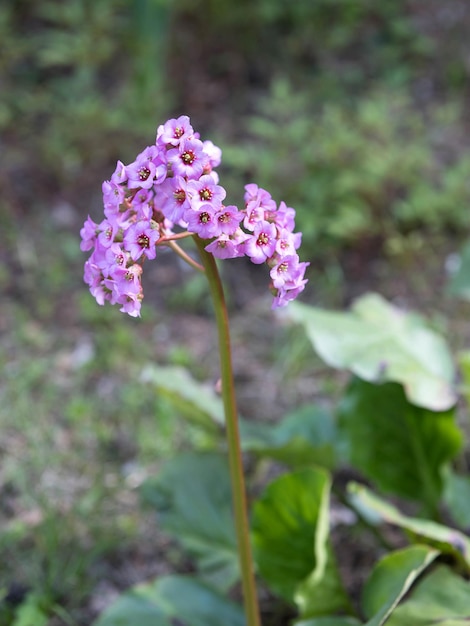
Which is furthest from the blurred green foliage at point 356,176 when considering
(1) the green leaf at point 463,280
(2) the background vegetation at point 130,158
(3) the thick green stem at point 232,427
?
(3) the thick green stem at point 232,427

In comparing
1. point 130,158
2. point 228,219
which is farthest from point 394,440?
point 130,158

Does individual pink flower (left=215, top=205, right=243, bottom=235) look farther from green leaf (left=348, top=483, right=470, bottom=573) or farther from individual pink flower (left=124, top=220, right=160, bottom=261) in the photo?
green leaf (left=348, top=483, right=470, bottom=573)

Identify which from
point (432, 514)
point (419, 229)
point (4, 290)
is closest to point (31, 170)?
point (4, 290)

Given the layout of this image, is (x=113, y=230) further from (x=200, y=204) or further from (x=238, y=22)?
(x=238, y=22)

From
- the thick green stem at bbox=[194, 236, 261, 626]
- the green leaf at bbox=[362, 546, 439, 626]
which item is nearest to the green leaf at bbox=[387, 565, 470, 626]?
the green leaf at bbox=[362, 546, 439, 626]

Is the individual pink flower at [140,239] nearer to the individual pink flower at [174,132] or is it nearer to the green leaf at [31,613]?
the individual pink flower at [174,132]
